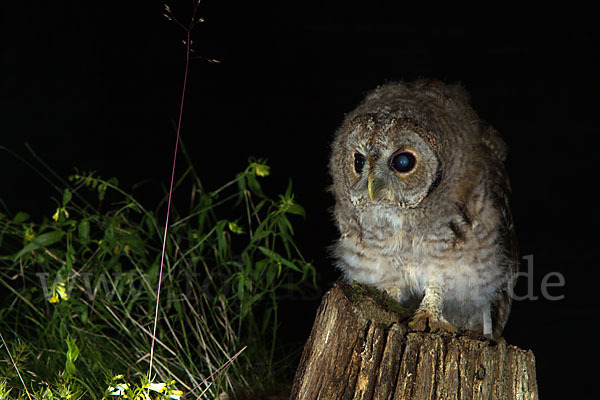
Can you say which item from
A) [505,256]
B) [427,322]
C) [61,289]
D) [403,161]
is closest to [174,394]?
[61,289]

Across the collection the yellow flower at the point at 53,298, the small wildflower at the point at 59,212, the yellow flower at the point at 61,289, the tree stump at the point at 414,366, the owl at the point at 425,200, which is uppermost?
the owl at the point at 425,200

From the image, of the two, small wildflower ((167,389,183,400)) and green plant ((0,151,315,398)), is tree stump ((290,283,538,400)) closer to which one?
small wildflower ((167,389,183,400))

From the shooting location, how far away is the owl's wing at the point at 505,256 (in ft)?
8.39

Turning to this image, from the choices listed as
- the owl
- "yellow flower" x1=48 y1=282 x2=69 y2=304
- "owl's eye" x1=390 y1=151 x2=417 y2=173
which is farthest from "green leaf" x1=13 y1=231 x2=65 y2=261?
"owl's eye" x1=390 y1=151 x2=417 y2=173

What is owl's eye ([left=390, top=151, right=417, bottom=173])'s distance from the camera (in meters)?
2.21

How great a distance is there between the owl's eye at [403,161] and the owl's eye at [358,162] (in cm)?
11

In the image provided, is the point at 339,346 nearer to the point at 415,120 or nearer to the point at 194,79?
the point at 415,120

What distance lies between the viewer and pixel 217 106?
3332mm

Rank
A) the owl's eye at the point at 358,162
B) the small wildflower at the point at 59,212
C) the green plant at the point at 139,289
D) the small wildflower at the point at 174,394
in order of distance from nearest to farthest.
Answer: the small wildflower at the point at 174,394 → the owl's eye at the point at 358,162 → the small wildflower at the point at 59,212 → the green plant at the point at 139,289

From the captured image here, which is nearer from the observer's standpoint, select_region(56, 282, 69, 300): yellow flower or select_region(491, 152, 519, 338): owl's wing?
select_region(56, 282, 69, 300): yellow flower

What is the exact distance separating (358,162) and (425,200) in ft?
0.80

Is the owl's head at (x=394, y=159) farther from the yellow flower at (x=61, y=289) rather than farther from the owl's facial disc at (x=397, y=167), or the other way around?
the yellow flower at (x=61, y=289)

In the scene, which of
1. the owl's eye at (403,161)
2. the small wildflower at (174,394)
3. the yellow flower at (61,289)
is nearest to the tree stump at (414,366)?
the small wildflower at (174,394)

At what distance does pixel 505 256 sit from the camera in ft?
8.46
